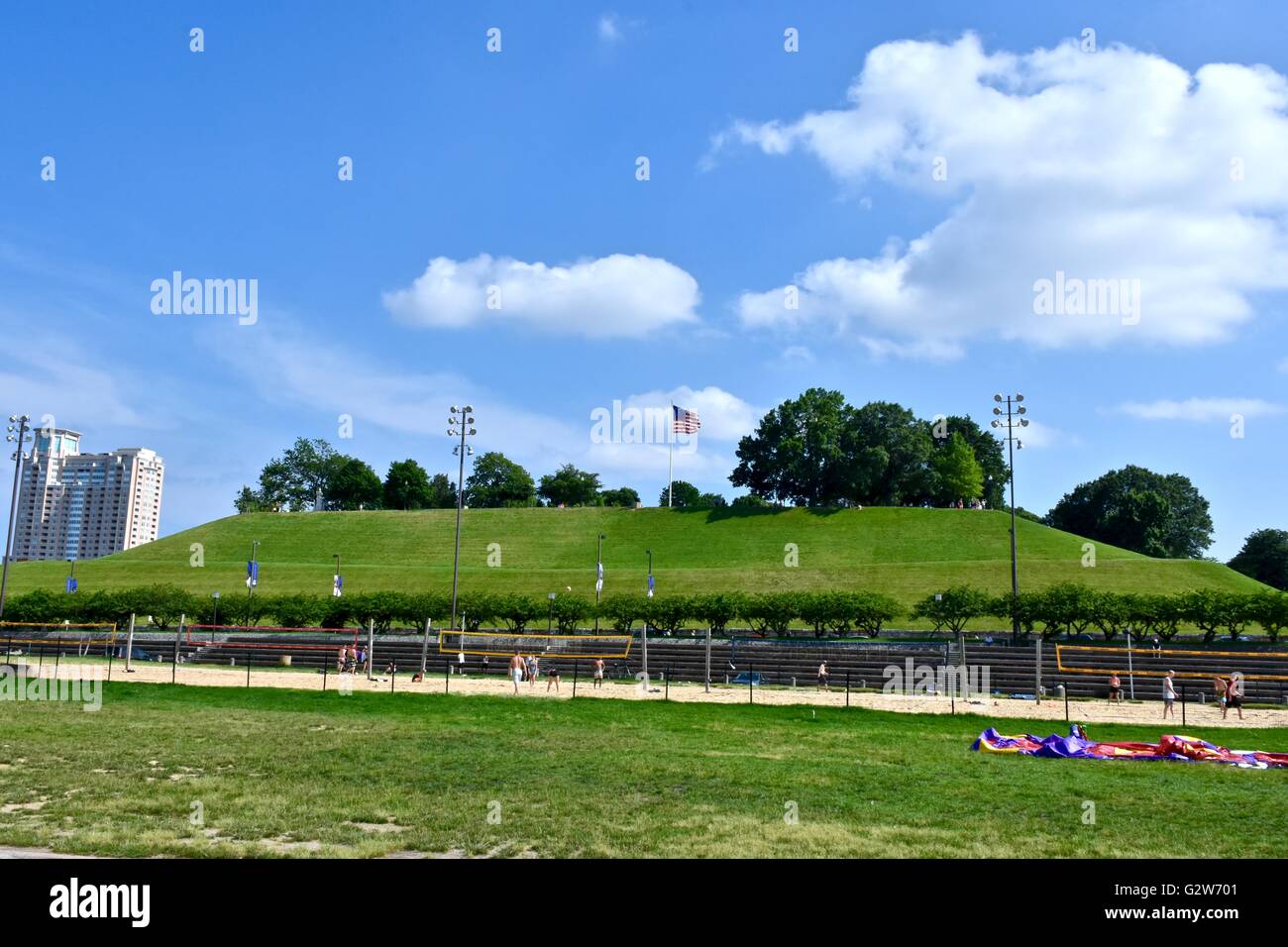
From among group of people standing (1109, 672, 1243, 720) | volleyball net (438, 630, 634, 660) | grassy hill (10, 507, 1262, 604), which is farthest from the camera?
grassy hill (10, 507, 1262, 604)

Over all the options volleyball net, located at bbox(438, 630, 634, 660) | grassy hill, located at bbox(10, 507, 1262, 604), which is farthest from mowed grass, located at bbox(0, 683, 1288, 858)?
grassy hill, located at bbox(10, 507, 1262, 604)

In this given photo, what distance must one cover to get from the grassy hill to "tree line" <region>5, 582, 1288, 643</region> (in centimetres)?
2019

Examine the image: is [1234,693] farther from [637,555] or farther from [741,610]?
[637,555]

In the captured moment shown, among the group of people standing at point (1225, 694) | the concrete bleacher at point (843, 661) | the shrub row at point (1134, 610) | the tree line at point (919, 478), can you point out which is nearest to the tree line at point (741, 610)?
the shrub row at point (1134, 610)

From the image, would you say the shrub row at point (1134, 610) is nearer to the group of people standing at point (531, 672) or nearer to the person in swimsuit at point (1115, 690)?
the person in swimsuit at point (1115, 690)

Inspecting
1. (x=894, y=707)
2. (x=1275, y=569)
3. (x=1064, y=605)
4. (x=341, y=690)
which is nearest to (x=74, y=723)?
(x=341, y=690)

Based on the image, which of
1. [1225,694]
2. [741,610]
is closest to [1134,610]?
[741,610]

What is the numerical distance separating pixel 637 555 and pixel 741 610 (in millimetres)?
48986

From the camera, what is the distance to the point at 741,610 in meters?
58.8

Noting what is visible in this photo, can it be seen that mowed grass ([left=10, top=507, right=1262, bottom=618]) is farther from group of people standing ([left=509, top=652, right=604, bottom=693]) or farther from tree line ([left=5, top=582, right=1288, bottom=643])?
group of people standing ([left=509, top=652, right=604, bottom=693])

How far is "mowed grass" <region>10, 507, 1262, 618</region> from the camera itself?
85.6m
